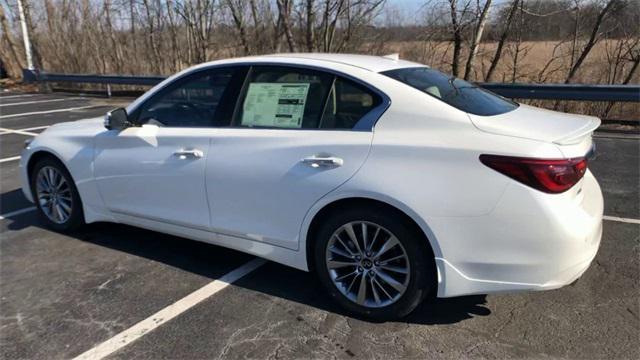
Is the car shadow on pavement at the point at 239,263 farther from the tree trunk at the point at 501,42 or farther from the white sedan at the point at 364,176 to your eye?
the tree trunk at the point at 501,42

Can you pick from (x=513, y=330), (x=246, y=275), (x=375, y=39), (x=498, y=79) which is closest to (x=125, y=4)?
(x=375, y=39)

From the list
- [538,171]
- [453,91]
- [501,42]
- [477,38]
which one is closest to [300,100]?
[453,91]

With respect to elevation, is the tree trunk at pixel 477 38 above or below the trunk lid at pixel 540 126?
above

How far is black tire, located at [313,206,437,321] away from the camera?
9.49 ft

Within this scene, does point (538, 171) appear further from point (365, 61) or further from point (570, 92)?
point (570, 92)

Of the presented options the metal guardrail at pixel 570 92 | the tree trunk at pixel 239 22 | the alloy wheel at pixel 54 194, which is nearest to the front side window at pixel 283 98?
the alloy wheel at pixel 54 194

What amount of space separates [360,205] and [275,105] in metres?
0.97

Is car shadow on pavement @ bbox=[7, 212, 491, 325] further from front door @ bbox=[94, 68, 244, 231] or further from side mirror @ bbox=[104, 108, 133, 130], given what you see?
side mirror @ bbox=[104, 108, 133, 130]

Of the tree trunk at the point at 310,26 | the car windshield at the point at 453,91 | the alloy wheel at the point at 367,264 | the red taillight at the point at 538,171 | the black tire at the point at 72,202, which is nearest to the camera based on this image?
the red taillight at the point at 538,171

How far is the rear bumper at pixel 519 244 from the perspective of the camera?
8.56 feet

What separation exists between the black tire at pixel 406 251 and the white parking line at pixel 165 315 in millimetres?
877

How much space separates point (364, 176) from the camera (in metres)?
2.92

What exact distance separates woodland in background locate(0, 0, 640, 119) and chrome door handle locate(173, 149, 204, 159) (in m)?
8.85

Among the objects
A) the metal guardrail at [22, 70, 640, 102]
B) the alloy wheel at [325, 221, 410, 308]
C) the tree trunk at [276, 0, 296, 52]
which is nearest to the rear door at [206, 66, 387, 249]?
the alloy wheel at [325, 221, 410, 308]
